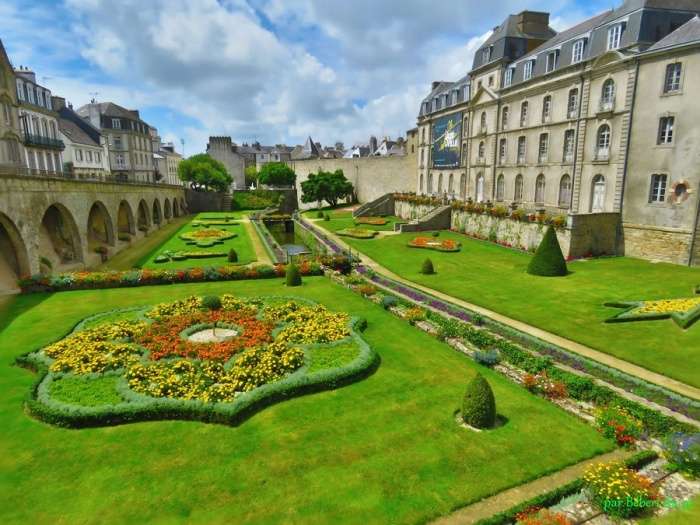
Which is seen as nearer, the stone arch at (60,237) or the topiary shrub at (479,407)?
the topiary shrub at (479,407)

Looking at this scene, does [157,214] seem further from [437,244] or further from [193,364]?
[193,364]

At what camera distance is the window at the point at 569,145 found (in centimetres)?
3544

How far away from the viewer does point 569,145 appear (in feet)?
118

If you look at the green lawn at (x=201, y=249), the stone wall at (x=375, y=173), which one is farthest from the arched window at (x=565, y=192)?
the stone wall at (x=375, y=173)

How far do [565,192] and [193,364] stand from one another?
1325 inches

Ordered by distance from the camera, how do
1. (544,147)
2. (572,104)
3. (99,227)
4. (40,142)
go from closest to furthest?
(572,104) < (544,147) < (99,227) < (40,142)

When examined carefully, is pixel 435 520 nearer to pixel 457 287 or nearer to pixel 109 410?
pixel 109 410

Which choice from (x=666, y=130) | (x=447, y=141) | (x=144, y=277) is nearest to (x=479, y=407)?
(x=144, y=277)

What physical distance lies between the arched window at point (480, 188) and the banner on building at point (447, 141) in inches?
189

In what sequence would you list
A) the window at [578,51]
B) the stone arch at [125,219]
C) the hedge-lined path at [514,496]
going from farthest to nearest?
the stone arch at [125,219]
the window at [578,51]
the hedge-lined path at [514,496]

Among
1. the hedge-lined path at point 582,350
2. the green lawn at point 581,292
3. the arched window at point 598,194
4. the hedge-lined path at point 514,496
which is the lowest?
the hedge-lined path at point 514,496

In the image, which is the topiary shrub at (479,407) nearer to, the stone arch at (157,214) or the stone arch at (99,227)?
the stone arch at (99,227)

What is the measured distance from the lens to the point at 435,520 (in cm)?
803

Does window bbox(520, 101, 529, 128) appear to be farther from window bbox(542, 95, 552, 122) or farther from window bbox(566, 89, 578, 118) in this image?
window bbox(566, 89, 578, 118)
